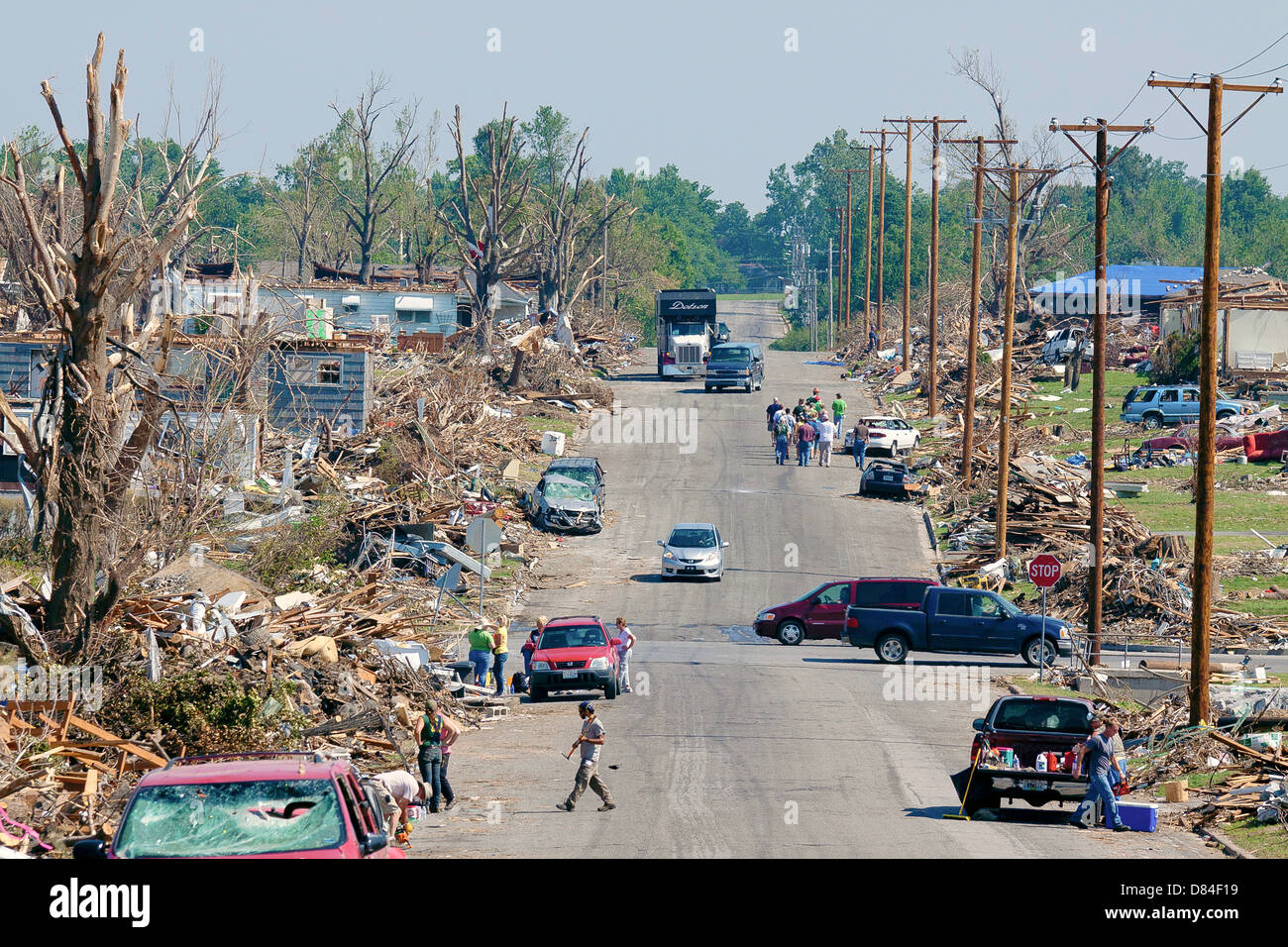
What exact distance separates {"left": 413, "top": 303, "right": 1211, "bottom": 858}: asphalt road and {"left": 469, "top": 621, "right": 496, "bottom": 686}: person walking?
55.6 inches

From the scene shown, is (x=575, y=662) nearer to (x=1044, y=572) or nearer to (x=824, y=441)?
(x=1044, y=572)

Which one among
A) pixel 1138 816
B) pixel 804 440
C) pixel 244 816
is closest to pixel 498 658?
pixel 1138 816

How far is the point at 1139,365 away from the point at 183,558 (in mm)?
56629

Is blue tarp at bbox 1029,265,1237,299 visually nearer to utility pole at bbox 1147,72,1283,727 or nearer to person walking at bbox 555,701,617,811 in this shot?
utility pole at bbox 1147,72,1283,727

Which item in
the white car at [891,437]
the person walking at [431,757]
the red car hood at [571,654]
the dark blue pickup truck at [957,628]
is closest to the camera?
the person walking at [431,757]

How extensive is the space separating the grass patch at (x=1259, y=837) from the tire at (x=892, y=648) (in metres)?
13.8

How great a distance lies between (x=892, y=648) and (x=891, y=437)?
22.9 meters

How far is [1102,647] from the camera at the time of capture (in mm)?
33656

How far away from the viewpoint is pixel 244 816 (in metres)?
10.9

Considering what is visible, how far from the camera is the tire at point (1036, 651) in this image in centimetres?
3062

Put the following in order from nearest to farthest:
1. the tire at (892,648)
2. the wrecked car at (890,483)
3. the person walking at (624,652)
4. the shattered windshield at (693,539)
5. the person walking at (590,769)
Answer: the person walking at (590,769) < the person walking at (624,652) < the tire at (892,648) < the shattered windshield at (693,539) < the wrecked car at (890,483)

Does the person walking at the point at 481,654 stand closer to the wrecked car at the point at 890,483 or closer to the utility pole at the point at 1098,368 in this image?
the utility pole at the point at 1098,368

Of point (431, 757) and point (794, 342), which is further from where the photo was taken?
point (794, 342)

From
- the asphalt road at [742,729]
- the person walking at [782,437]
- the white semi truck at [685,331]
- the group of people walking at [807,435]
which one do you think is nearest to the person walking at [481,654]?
the asphalt road at [742,729]
